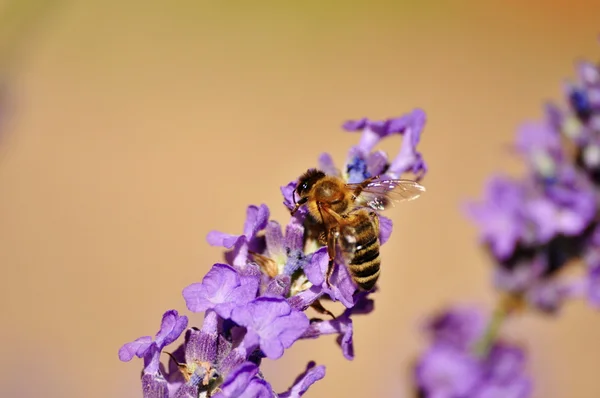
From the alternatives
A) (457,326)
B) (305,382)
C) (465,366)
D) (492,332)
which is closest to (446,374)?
(465,366)

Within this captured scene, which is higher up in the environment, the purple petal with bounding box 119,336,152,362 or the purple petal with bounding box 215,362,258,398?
the purple petal with bounding box 119,336,152,362

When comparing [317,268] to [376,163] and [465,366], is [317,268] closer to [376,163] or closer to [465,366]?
[376,163]

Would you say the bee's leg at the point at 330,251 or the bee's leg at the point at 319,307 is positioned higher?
the bee's leg at the point at 330,251

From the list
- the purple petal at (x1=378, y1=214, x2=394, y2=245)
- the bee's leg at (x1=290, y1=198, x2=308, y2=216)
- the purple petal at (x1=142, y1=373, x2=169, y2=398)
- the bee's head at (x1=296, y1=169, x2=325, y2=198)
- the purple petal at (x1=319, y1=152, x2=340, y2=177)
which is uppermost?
the purple petal at (x1=319, y1=152, x2=340, y2=177)

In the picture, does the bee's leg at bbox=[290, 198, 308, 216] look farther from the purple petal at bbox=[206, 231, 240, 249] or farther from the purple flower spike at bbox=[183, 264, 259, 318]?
the purple flower spike at bbox=[183, 264, 259, 318]

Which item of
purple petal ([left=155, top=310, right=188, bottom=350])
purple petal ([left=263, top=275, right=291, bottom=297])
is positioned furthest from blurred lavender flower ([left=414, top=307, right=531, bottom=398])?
purple petal ([left=155, top=310, right=188, bottom=350])

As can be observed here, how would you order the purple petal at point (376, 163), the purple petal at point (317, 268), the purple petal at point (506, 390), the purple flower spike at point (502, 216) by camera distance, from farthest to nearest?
the purple flower spike at point (502, 216), the purple petal at point (506, 390), the purple petal at point (376, 163), the purple petal at point (317, 268)

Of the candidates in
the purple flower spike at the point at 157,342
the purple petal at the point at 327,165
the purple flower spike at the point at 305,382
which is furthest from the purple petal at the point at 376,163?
the purple flower spike at the point at 157,342

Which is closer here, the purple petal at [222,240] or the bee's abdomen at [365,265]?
the purple petal at [222,240]

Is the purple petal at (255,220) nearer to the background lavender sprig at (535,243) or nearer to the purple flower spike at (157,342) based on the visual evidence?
the purple flower spike at (157,342)
